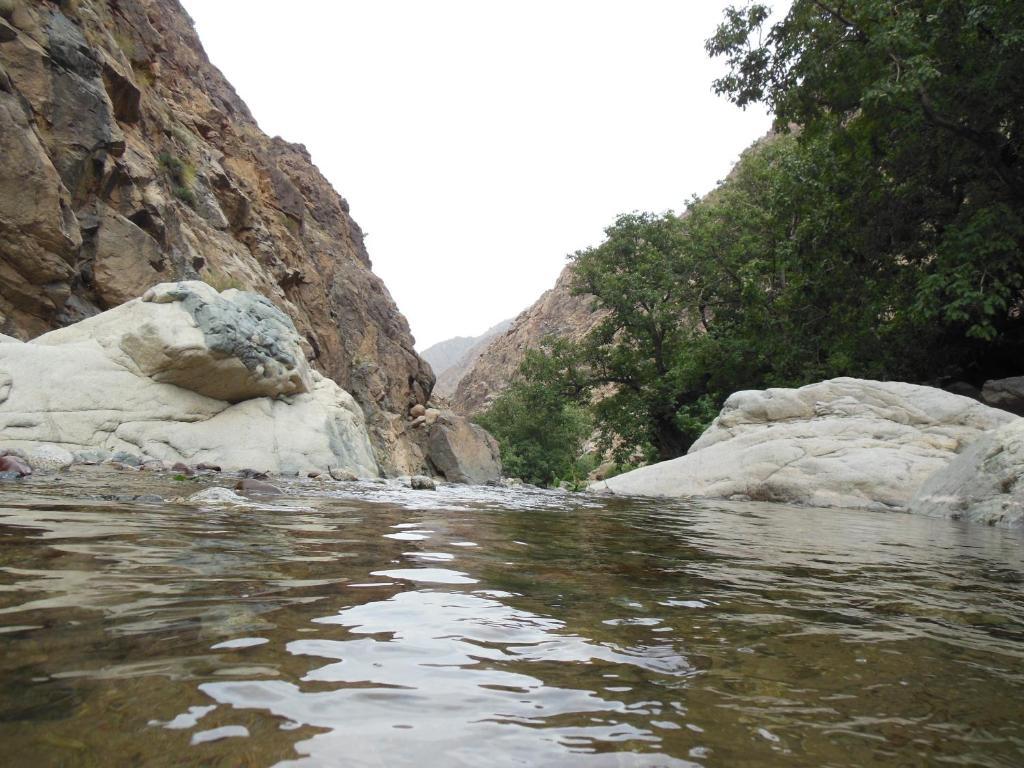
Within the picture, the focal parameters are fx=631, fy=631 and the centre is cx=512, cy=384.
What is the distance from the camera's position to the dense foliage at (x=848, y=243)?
36.5 ft

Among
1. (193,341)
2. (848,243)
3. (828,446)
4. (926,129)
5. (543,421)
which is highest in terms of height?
(926,129)

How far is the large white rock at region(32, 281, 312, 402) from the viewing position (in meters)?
11.2

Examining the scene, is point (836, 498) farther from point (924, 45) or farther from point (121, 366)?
point (121, 366)

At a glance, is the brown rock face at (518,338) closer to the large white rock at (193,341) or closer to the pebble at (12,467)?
the large white rock at (193,341)

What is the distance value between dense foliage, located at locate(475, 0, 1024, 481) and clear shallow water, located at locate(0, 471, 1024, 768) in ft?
35.4

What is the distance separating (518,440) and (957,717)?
134ft

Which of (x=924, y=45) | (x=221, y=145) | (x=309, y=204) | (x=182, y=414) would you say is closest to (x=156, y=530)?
(x=182, y=414)

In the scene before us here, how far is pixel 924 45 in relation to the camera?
1082 cm

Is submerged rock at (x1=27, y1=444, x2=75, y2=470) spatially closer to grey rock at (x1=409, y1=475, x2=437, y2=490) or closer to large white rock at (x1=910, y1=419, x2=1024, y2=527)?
grey rock at (x1=409, y1=475, x2=437, y2=490)

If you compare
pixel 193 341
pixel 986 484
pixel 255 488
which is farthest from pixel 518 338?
pixel 255 488

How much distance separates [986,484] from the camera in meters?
7.32

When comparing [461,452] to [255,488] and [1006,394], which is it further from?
[255,488]

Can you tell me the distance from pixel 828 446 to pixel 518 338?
91490 mm

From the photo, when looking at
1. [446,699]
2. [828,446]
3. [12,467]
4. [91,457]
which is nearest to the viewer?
[446,699]
